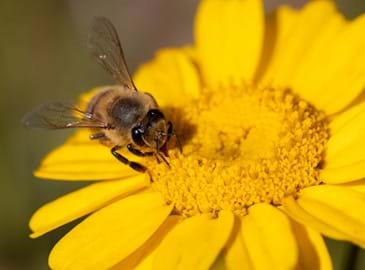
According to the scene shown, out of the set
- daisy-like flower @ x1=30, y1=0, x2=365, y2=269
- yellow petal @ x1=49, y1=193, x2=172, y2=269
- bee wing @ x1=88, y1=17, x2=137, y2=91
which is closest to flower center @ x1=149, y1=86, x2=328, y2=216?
daisy-like flower @ x1=30, y1=0, x2=365, y2=269

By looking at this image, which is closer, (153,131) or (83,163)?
(153,131)

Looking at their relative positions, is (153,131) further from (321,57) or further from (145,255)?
(321,57)

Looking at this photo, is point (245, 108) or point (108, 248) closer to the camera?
point (108, 248)

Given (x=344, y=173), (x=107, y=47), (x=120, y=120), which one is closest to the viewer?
(x=344, y=173)

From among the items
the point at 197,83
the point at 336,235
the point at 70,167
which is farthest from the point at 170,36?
the point at 336,235

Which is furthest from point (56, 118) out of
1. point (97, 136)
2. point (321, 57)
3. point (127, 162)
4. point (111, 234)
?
point (321, 57)

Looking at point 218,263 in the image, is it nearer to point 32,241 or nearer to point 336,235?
point 336,235
